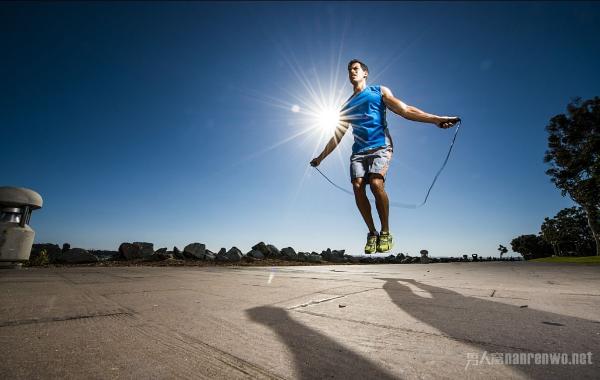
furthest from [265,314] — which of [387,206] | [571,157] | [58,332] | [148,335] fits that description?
[571,157]

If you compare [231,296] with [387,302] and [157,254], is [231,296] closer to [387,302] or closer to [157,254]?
[387,302]

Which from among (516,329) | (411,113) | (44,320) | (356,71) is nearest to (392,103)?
(411,113)

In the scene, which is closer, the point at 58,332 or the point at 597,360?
the point at 597,360

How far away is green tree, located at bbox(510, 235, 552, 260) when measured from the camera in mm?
77706

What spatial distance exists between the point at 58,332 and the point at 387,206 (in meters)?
2.61

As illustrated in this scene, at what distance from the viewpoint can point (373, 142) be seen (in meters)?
3.03

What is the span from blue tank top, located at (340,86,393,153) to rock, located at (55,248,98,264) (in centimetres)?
841

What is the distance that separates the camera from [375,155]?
2994mm

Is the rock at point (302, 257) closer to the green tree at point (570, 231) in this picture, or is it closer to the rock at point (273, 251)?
the rock at point (273, 251)

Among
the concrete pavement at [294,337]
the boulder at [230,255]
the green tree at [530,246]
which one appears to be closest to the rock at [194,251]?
the boulder at [230,255]

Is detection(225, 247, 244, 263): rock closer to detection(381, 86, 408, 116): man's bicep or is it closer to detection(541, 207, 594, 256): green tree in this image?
detection(381, 86, 408, 116): man's bicep

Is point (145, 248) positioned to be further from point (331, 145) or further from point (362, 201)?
point (362, 201)

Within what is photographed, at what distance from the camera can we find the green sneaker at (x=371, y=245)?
2.88 m

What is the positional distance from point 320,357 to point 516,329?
730mm
